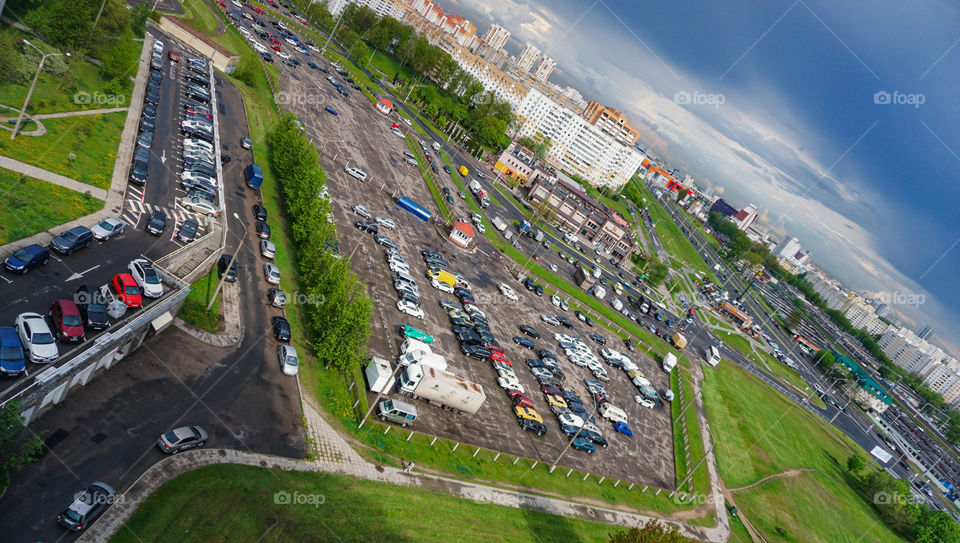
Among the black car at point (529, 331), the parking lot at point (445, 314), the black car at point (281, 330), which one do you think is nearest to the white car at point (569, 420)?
the parking lot at point (445, 314)

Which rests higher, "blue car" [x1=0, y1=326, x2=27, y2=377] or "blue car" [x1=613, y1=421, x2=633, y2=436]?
"blue car" [x1=613, y1=421, x2=633, y2=436]

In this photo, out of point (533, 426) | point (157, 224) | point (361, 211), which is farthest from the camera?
point (361, 211)

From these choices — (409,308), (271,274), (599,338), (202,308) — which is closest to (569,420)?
(409,308)

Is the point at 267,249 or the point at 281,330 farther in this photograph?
the point at 267,249

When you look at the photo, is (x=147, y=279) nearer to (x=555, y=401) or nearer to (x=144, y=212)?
(x=144, y=212)

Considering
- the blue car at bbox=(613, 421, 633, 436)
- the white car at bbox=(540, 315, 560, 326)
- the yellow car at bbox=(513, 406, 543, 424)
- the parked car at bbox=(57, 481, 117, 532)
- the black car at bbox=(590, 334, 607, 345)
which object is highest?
the black car at bbox=(590, 334, 607, 345)

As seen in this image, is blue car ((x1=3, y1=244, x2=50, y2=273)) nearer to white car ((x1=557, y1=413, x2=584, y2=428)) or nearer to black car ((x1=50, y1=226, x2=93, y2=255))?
black car ((x1=50, y1=226, x2=93, y2=255))

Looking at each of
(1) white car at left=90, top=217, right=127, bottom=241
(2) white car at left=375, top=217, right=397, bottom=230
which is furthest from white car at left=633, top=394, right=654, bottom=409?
(1) white car at left=90, top=217, right=127, bottom=241
